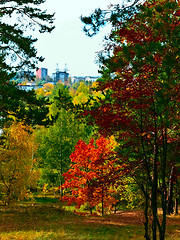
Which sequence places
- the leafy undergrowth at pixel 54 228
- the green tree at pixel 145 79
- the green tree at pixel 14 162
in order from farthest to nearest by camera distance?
the green tree at pixel 14 162, the leafy undergrowth at pixel 54 228, the green tree at pixel 145 79

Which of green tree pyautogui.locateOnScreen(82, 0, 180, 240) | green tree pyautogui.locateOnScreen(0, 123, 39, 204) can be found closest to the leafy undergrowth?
green tree pyautogui.locateOnScreen(0, 123, 39, 204)

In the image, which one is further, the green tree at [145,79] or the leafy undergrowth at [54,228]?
the leafy undergrowth at [54,228]

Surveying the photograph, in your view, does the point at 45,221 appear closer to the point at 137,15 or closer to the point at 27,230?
the point at 27,230

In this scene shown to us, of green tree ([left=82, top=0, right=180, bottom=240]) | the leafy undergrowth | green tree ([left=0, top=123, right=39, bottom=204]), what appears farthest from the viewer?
green tree ([left=0, top=123, right=39, bottom=204])

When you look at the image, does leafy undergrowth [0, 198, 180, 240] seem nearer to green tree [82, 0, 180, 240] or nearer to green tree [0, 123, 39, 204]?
green tree [0, 123, 39, 204]

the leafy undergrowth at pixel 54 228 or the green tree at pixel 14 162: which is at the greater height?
the green tree at pixel 14 162

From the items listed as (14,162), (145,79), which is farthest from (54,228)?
(145,79)

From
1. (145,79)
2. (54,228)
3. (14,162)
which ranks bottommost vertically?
(54,228)

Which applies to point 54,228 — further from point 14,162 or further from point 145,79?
point 145,79

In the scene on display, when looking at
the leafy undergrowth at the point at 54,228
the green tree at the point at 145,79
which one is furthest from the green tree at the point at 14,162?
the green tree at the point at 145,79

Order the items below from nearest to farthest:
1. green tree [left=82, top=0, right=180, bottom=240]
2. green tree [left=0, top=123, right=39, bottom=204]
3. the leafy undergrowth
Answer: green tree [left=82, top=0, right=180, bottom=240] → the leafy undergrowth → green tree [left=0, top=123, right=39, bottom=204]

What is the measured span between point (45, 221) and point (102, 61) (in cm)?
994

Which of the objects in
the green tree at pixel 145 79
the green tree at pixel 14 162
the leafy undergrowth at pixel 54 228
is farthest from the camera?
the green tree at pixel 14 162

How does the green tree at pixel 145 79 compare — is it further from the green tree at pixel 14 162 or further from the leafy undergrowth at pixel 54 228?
the green tree at pixel 14 162
